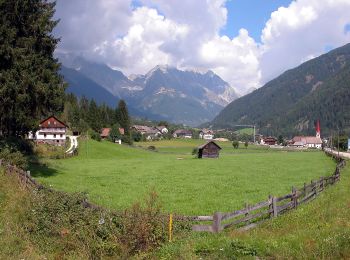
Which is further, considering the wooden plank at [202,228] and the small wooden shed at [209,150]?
the small wooden shed at [209,150]

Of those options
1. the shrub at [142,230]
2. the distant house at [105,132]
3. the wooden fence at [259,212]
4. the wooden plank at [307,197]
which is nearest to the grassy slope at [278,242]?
the wooden fence at [259,212]

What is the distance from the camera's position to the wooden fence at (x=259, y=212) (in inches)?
604

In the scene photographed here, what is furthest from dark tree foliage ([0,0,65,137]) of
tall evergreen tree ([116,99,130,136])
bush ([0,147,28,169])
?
tall evergreen tree ([116,99,130,136])

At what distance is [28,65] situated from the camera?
111ft

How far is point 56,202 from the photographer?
16.6 metres

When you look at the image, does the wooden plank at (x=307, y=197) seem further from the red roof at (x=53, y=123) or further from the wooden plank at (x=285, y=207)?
the red roof at (x=53, y=123)

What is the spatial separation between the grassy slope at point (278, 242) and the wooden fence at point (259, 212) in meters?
0.34

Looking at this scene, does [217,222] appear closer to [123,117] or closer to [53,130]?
[53,130]

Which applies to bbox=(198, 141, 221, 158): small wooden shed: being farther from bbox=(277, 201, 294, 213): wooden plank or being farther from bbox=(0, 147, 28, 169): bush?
bbox=(277, 201, 294, 213): wooden plank

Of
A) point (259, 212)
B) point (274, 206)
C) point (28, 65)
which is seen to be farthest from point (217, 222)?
point (28, 65)

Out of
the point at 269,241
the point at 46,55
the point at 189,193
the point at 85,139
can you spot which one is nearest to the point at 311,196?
the point at 189,193

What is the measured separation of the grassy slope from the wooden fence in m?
0.34

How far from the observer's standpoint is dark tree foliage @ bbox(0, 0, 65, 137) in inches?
1289

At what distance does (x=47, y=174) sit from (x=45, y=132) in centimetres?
7353
